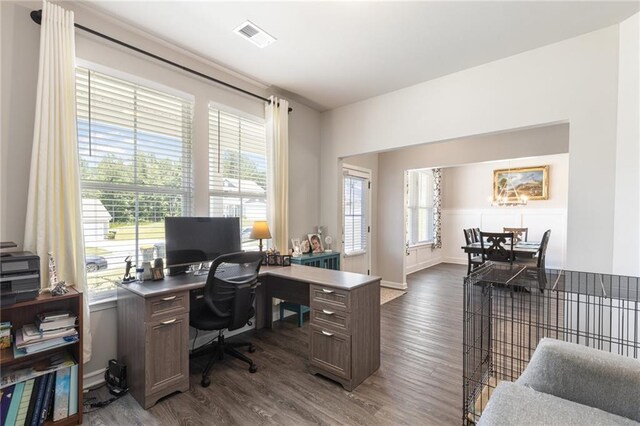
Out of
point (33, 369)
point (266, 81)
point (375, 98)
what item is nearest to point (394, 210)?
point (375, 98)

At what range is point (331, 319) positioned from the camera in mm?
2350

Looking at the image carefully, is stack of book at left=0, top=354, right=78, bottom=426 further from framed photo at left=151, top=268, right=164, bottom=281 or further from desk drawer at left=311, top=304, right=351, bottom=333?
desk drawer at left=311, top=304, right=351, bottom=333

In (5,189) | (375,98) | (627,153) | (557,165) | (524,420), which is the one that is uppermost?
(375,98)

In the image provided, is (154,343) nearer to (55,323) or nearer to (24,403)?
(55,323)

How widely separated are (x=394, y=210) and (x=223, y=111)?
343 cm

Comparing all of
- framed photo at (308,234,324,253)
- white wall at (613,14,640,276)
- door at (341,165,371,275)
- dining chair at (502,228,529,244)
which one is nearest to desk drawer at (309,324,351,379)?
framed photo at (308,234,324,253)

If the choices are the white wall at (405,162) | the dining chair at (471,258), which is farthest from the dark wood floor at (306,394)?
the dining chair at (471,258)

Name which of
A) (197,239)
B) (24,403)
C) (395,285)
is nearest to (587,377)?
(197,239)

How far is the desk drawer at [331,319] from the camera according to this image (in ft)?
7.41

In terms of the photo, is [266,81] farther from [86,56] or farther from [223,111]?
[86,56]

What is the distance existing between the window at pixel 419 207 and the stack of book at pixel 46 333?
6111 millimetres

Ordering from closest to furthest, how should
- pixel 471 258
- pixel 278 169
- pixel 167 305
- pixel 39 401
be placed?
1. pixel 39 401
2. pixel 167 305
3. pixel 278 169
4. pixel 471 258

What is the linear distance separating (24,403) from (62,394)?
173 mm

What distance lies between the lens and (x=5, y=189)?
1.95 m
